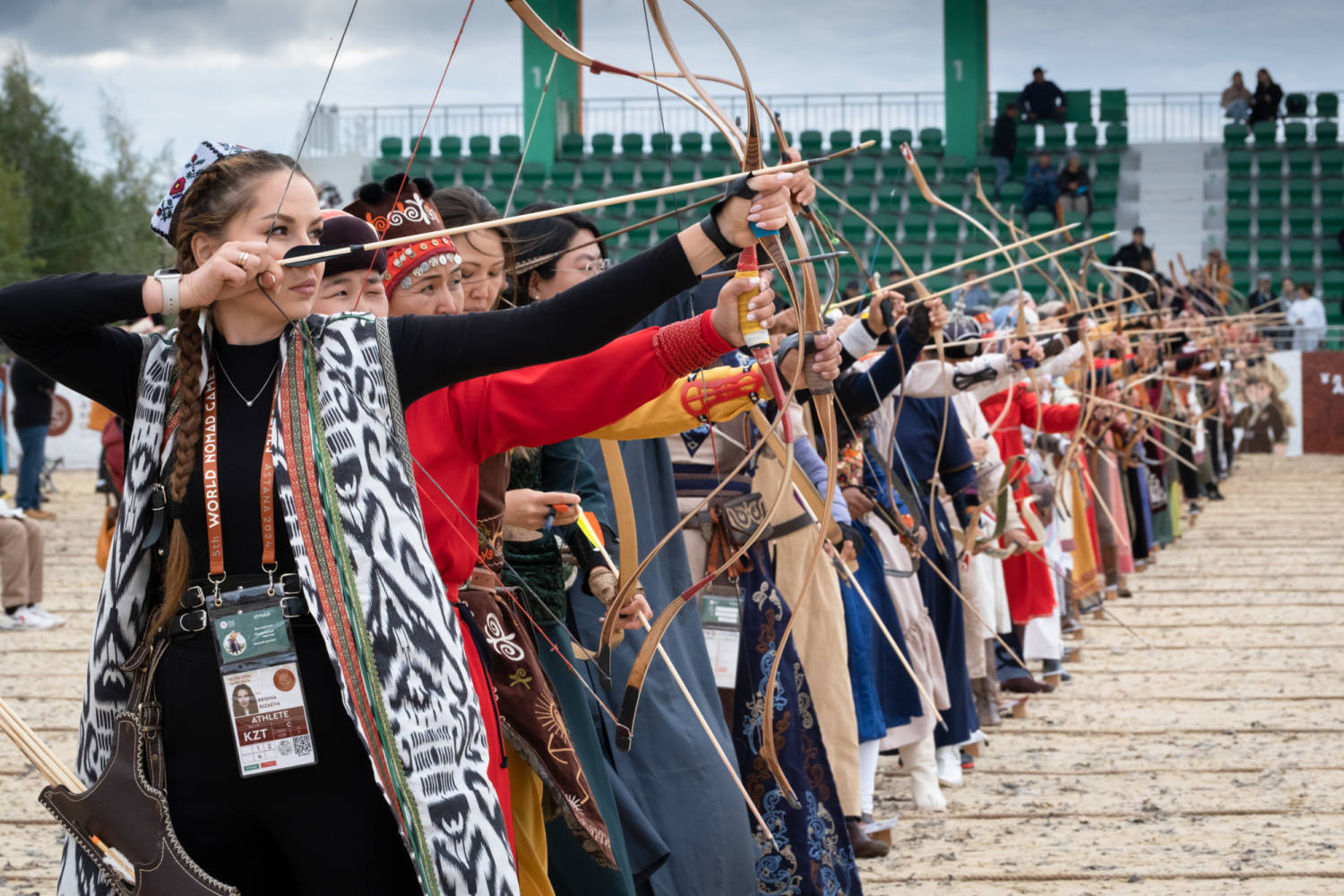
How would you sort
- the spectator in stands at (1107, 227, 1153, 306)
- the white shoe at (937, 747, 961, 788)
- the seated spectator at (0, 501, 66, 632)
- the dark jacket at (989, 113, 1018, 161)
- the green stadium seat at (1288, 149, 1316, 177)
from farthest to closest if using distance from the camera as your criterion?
the green stadium seat at (1288, 149, 1316, 177)
the dark jacket at (989, 113, 1018, 161)
the spectator in stands at (1107, 227, 1153, 306)
the seated spectator at (0, 501, 66, 632)
the white shoe at (937, 747, 961, 788)

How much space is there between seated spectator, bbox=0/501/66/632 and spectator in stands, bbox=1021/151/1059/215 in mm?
10151

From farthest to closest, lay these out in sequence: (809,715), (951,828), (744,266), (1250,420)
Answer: (1250,420) → (951,828) → (809,715) → (744,266)

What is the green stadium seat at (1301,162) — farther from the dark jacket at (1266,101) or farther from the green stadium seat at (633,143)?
the green stadium seat at (633,143)

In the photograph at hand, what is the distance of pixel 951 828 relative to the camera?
12.0ft

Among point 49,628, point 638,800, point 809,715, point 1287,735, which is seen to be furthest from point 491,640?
point 49,628

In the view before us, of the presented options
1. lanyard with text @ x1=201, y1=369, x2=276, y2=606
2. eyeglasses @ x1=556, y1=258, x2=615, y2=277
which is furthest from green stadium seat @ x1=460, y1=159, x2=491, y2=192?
lanyard with text @ x1=201, y1=369, x2=276, y2=606

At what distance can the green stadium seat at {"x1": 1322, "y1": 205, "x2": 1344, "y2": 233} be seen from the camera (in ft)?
57.2

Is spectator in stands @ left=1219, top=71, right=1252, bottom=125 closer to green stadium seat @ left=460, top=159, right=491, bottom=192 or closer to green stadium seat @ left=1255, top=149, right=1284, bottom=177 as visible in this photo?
green stadium seat @ left=1255, top=149, right=1284, bottom=177

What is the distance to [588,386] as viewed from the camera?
1749 mm

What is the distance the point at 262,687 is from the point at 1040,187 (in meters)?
14.0

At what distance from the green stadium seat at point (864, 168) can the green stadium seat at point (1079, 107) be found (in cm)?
262

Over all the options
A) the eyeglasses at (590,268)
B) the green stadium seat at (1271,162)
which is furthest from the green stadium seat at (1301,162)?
the eyeglasses at (590,268)

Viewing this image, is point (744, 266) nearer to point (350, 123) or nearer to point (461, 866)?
point (461, 866)

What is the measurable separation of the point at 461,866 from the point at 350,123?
62.0 ft
